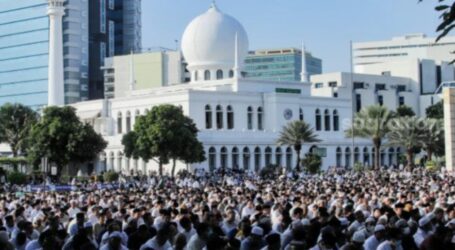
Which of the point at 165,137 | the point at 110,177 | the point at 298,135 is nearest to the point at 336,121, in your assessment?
the point at 298,135

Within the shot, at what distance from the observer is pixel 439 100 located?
314ft

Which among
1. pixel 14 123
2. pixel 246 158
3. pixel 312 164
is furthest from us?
pixel 14 123

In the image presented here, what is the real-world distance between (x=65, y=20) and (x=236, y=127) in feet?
160

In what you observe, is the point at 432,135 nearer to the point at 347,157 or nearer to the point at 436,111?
the point at 347,157

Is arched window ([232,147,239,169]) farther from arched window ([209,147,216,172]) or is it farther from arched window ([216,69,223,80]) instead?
arched window ([216,69,223,80])

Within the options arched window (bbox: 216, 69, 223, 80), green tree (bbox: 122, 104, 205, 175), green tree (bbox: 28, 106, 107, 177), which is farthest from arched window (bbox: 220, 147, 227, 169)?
green tree (bbox: 28, 106, 107, 177)

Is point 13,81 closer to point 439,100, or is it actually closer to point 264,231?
point 439,100

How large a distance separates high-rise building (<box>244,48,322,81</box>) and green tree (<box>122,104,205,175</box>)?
90.0 m

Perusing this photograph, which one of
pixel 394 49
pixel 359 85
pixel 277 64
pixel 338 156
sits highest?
pixel 394 49

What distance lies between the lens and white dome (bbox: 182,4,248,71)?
2940 inches

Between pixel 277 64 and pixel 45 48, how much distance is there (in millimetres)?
51830

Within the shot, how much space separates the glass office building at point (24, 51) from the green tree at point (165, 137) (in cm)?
5744

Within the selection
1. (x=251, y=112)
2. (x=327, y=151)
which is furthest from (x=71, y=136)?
(x=327, y=151)

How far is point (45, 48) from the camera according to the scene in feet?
374
